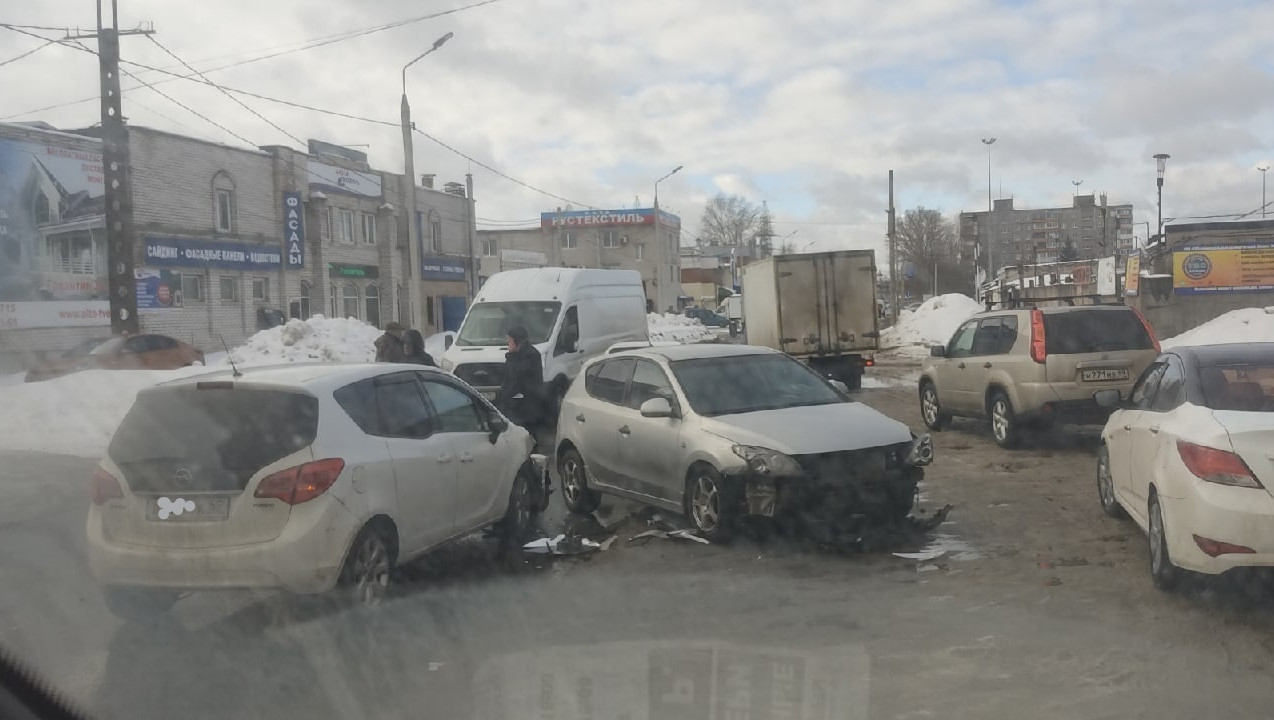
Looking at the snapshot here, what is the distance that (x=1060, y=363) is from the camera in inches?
439

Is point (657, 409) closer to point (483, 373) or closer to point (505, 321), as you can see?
point (483, 373)

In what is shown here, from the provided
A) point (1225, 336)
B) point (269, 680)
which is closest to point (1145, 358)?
point (269, 680)

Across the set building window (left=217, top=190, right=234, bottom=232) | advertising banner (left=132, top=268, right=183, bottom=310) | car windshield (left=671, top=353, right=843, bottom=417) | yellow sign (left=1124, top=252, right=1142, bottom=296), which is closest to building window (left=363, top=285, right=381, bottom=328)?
building window (left=217, top=190, right=234, bottom=232)

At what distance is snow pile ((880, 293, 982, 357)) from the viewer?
40.8 metres

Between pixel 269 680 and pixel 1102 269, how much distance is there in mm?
38493

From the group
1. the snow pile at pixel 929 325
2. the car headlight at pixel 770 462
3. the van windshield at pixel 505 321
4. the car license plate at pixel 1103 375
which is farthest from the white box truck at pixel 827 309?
the snow pile at pixel 929 325

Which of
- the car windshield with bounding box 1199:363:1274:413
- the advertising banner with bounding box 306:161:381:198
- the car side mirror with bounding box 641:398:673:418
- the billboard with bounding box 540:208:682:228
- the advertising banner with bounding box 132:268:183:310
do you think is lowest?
the car side mirror with bounding box 641:398:673:418

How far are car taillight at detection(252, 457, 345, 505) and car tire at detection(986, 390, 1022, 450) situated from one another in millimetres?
8390

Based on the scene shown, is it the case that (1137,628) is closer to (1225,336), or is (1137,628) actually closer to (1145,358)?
(1145,358)

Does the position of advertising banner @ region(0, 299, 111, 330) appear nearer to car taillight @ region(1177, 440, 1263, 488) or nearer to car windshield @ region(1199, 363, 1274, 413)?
car windshield @ region(1199, 363, 1274, 413)

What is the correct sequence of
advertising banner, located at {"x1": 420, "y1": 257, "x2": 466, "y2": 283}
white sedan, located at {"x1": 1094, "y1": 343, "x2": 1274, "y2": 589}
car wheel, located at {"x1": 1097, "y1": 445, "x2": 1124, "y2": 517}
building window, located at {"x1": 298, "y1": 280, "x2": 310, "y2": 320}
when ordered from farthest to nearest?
advertising banner, located at {"x1": 420, "y1": 257, "x2": 466, "y2": 283}
building window, located at {"x1": 298, "y1": 280, "x2": 310, "y2": 320}
car wheel, located at {"x1": 1097, "y1": 445, "x2": 1124, "y2": 517}
white sedan, located at {"x1": 1094, "y1": 343, "x2": 1274, "y2": 589}

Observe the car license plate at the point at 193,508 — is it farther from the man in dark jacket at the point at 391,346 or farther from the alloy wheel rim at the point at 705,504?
the man in dark jacket at the point at 391,346

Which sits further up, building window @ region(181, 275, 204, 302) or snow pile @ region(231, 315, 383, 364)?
building window @ region(181, 275, 204, 302)

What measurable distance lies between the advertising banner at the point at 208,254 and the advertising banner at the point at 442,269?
8751 millimetres
